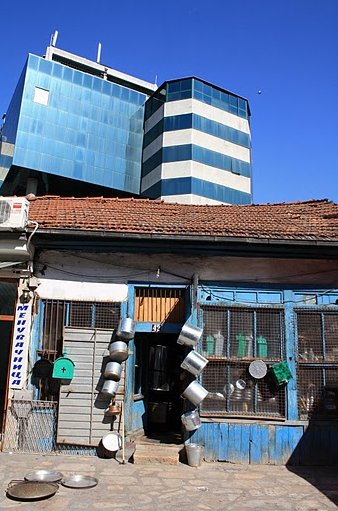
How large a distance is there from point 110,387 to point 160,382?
96.5 inches

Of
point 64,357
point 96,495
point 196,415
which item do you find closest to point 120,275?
point 64,357

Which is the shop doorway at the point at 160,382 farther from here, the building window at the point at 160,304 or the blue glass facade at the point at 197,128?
the blue glass facade at the point at 197,128

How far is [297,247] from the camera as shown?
7805 mm

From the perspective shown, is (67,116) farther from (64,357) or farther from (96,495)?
(96,495)

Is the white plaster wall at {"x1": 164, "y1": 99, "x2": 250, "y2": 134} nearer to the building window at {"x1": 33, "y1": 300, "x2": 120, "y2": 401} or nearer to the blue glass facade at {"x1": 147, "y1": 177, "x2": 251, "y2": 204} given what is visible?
the blue glass facade at {"x1": 147, "y1": 177, "x2": 251, "y2": 204}

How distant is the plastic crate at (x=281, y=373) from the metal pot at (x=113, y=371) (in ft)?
8.92

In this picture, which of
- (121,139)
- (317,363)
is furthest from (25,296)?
(121,139)

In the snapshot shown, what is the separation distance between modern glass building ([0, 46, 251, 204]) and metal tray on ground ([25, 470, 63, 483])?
3204 cm

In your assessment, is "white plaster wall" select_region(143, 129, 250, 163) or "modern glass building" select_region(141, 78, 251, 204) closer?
"modern glass building" select_region(141, 78, 251, 204)

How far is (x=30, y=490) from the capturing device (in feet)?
18.2

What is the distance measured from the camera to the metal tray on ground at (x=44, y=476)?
5969mm

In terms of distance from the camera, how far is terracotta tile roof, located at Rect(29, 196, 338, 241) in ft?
25.9

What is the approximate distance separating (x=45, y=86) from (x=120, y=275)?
34.8m

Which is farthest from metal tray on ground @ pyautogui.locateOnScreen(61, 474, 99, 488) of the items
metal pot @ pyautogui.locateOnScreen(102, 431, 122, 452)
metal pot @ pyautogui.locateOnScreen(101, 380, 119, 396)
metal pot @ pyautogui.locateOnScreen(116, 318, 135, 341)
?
metal pot @ pyautogui.locateOnScreen(116, 318, 135, 341)
